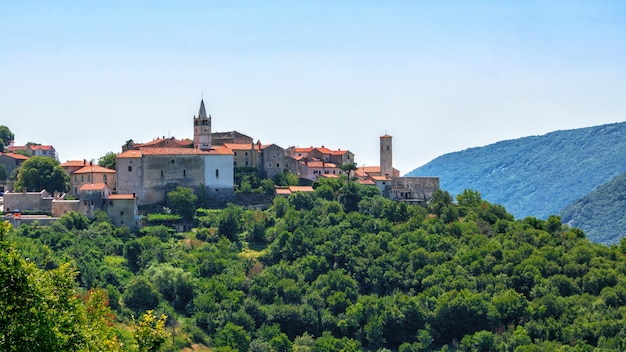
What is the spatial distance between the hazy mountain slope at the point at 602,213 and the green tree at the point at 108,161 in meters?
105

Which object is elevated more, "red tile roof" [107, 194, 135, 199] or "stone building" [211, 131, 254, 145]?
"stone building" [211, 131, 254, 145]

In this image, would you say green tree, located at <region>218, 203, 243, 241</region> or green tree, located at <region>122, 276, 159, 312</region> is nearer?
green tree, located at <region>122, 276, 159, 312</region>

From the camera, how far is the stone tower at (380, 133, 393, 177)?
97.9 meters

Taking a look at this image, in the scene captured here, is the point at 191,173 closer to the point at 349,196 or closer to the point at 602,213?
the point at 349,196

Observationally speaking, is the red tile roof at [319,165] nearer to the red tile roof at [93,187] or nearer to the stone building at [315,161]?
the stone building at [315,161]

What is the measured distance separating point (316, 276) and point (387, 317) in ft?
26.5

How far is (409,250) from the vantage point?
3492 inches

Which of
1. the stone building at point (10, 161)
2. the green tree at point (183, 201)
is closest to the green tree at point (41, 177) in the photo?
the green tree at point (183, 201)

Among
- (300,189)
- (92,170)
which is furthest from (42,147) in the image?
(300,189)

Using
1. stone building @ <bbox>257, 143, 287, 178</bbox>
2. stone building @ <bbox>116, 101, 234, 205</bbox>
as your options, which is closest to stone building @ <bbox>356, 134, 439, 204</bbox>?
stone building @ <bbox>257, 143, 287, 178</bbox>

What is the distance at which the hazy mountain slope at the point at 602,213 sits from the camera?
179 metres

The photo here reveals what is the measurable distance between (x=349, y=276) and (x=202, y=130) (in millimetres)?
16999

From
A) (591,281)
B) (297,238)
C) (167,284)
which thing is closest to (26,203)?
(167,284)

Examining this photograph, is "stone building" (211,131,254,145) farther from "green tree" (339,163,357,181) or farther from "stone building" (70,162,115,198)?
"stone building" (70,162,115,198)
